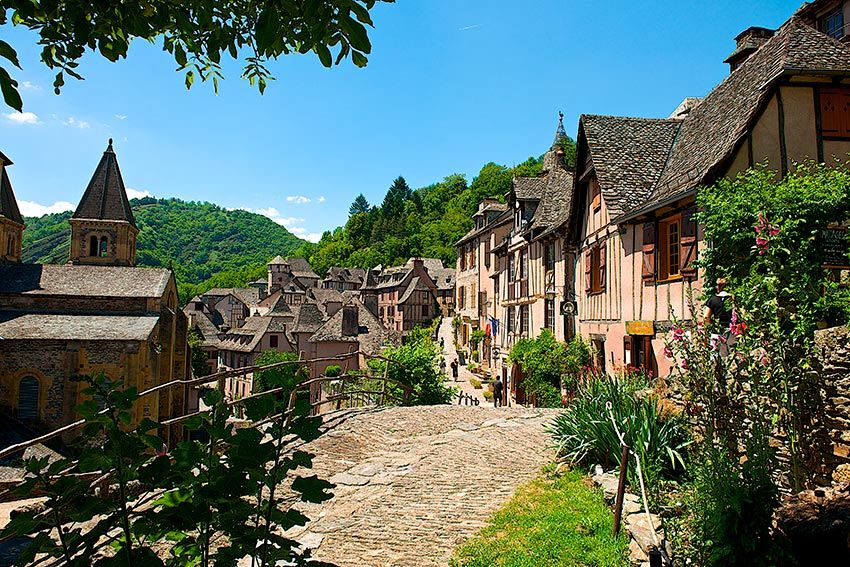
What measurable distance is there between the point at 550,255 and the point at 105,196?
34393mm

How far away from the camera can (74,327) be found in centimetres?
2619

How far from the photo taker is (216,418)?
2.21 metres

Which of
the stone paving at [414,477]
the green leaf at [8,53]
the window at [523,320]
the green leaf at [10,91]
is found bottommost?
the stone paving at [414,477]

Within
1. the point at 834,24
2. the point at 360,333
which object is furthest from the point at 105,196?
Result: the point at 834,24

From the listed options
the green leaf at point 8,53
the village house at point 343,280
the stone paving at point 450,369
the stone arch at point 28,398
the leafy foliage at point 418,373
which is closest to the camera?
the green leaf at point 8,53

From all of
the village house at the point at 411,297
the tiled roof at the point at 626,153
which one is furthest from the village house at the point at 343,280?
the tiled roof at the point at 626,153

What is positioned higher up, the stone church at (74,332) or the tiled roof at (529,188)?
the tiled roof at (529,188)

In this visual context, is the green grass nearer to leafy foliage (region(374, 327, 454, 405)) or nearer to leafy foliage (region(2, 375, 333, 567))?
leafy foliage (region(2, 375, 333, 567))

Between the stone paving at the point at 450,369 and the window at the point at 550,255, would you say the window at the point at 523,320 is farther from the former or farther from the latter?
the stone paving at the point at 450,369

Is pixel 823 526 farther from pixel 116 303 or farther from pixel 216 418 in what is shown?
pixel 116 303

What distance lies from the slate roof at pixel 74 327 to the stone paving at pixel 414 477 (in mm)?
18361

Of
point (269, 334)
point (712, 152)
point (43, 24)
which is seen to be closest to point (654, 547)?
point (43, 24)

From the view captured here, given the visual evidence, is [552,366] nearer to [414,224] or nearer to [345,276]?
[345,276]

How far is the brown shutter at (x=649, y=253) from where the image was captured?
1310cm
